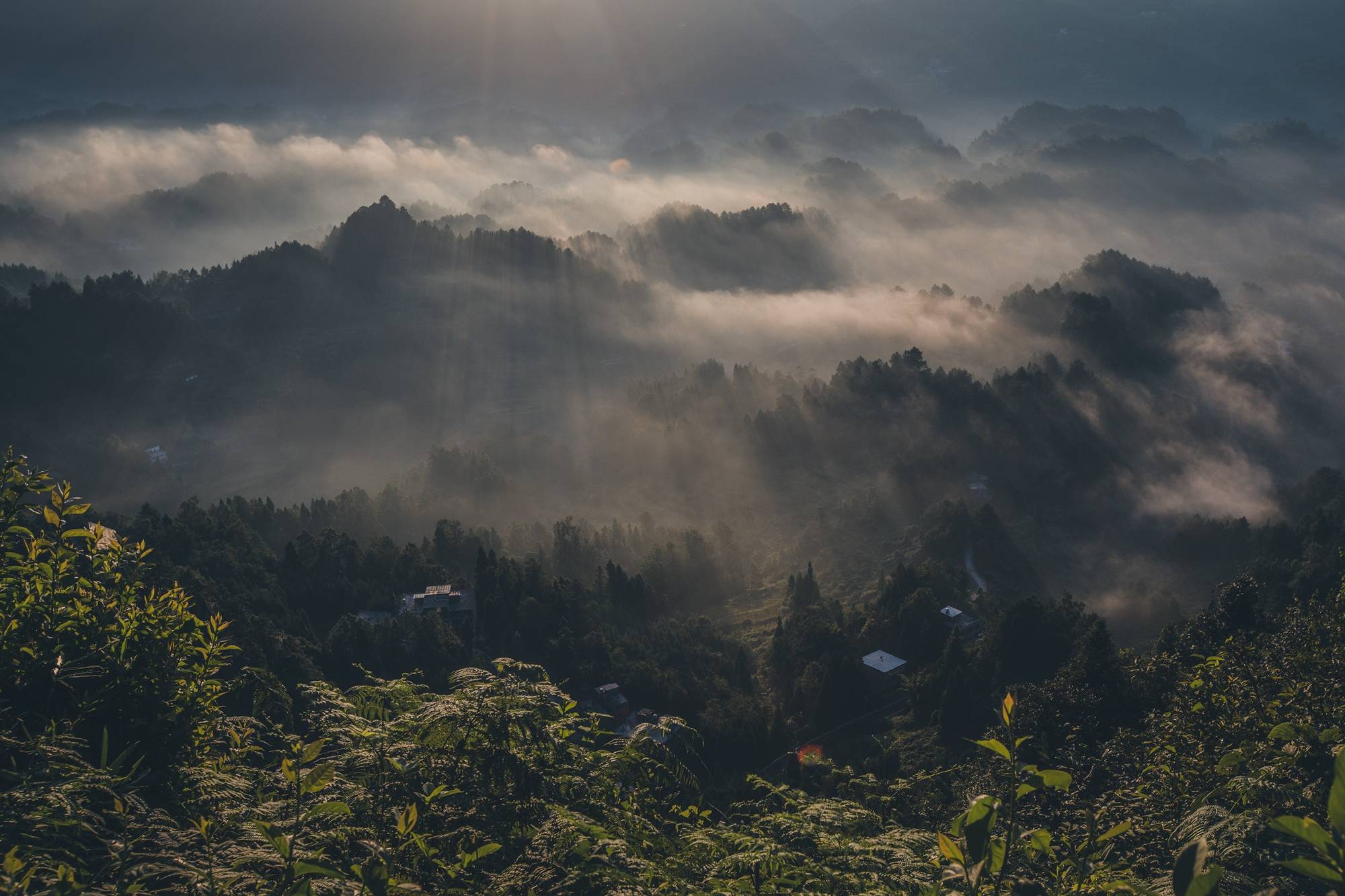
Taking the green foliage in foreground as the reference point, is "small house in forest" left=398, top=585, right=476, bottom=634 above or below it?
below

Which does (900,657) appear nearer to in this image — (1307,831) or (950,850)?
(950,850)

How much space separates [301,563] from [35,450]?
112 metres

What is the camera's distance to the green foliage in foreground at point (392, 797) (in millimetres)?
8445

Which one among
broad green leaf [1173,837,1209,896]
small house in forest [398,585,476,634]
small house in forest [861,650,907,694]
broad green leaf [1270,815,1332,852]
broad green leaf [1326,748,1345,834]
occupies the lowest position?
small house in forest [861,650,907,694]

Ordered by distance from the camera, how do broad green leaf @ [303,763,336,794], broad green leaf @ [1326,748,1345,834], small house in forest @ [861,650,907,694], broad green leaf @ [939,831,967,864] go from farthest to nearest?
small house in forest @ [861,650,907,694]
broad green leaf @ [303,763,336,794]
broad green leaf @ [939,831,967,864]
broad green leaf @ [1326,748,1345,834]

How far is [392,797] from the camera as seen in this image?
10875 millimetres

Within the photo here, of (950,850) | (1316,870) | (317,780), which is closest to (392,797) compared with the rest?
(317,780)

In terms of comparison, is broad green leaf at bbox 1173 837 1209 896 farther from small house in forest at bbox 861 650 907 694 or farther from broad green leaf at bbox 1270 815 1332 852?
small house in forest at bbox 861 650 907 694

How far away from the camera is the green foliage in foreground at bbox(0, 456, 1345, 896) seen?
8445 mm

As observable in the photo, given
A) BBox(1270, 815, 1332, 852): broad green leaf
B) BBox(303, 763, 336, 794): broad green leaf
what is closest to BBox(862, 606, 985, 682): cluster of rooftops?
BBox(303, 763, 336, 794): broad green leaf

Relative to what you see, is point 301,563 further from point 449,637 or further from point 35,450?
point 35,450

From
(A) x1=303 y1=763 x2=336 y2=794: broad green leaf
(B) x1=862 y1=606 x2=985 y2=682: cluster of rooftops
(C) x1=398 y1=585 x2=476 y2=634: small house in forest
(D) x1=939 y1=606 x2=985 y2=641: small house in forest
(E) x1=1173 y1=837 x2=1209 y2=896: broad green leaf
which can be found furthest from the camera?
(D) x1=939 y1=606 x2=985 y2=641: small house in forest

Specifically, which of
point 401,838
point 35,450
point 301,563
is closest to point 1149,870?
point 401,838

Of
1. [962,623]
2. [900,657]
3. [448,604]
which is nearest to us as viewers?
[448,604]
